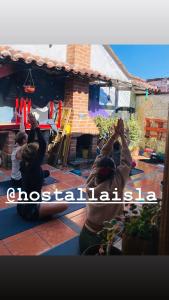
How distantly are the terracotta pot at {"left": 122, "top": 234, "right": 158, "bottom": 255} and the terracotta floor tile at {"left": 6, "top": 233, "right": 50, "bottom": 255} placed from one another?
1351 mm

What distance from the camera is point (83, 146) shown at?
7004mm

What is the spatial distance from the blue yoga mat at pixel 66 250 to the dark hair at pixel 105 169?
3.53 feet

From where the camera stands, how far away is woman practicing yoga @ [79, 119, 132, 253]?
2656 millimetres

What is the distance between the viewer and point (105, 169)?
261cm

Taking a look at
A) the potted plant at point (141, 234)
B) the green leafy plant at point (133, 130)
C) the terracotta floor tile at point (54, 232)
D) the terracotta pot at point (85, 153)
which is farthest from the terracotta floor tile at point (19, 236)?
the green leafy plant at point (133, 130)

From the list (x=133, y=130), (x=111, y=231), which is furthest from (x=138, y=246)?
(x=133, y=130)

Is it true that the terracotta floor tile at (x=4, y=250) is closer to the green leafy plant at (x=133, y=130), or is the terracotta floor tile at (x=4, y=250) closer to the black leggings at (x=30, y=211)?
the black leggings at (x=30, y=211)

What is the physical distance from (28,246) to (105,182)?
1354 millimetres

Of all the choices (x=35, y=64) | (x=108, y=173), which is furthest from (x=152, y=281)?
(x=35, y=64)

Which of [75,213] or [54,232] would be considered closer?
[54,232]

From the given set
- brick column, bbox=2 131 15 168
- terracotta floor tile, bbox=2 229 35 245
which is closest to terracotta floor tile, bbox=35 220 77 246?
terracotta floor tile, bbox=2 229 35 245

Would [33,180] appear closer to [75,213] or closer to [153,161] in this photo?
[75,213]

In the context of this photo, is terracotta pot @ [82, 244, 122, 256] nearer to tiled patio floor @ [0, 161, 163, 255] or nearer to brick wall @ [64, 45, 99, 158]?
tiled patio floor @ [0, 161, 163, 255]
